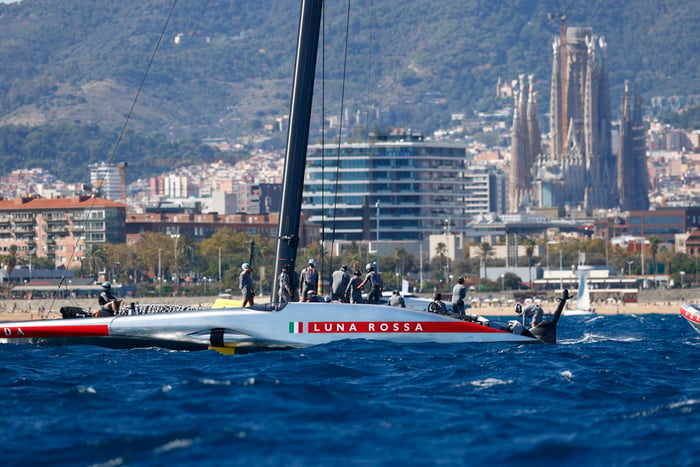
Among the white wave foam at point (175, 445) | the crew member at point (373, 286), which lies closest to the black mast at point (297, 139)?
the crew member at point (373, 286)

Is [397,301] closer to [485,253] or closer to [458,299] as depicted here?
[458,299]

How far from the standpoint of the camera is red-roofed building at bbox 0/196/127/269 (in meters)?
180

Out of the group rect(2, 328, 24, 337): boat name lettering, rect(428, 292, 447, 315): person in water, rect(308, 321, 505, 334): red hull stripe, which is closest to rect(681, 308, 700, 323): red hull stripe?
rect(428, 292, 447, 315): person in water

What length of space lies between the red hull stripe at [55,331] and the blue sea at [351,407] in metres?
0.68

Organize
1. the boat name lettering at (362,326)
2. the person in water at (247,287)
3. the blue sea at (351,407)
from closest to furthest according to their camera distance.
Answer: the blue sea at (351,407) < the boat name lettering at (362,326) < the person in water at (247,287)

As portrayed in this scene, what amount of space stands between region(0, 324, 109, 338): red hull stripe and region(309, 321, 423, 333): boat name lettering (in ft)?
14.4

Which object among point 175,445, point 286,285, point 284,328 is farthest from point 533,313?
point 175,445

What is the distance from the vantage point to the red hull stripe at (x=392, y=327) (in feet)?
93.6

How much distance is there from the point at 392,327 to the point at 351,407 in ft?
28.2

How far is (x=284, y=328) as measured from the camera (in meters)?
28.5

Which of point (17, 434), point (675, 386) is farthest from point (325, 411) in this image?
point (675, 386)

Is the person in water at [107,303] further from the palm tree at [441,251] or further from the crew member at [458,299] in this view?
the palm tree at [441,251]

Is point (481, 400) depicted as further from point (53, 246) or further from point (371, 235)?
point (371, 235)

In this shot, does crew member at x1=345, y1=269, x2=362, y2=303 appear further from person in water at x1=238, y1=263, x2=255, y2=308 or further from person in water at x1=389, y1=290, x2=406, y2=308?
person in water at x1=238, y1=263, x2=255, y2=308
